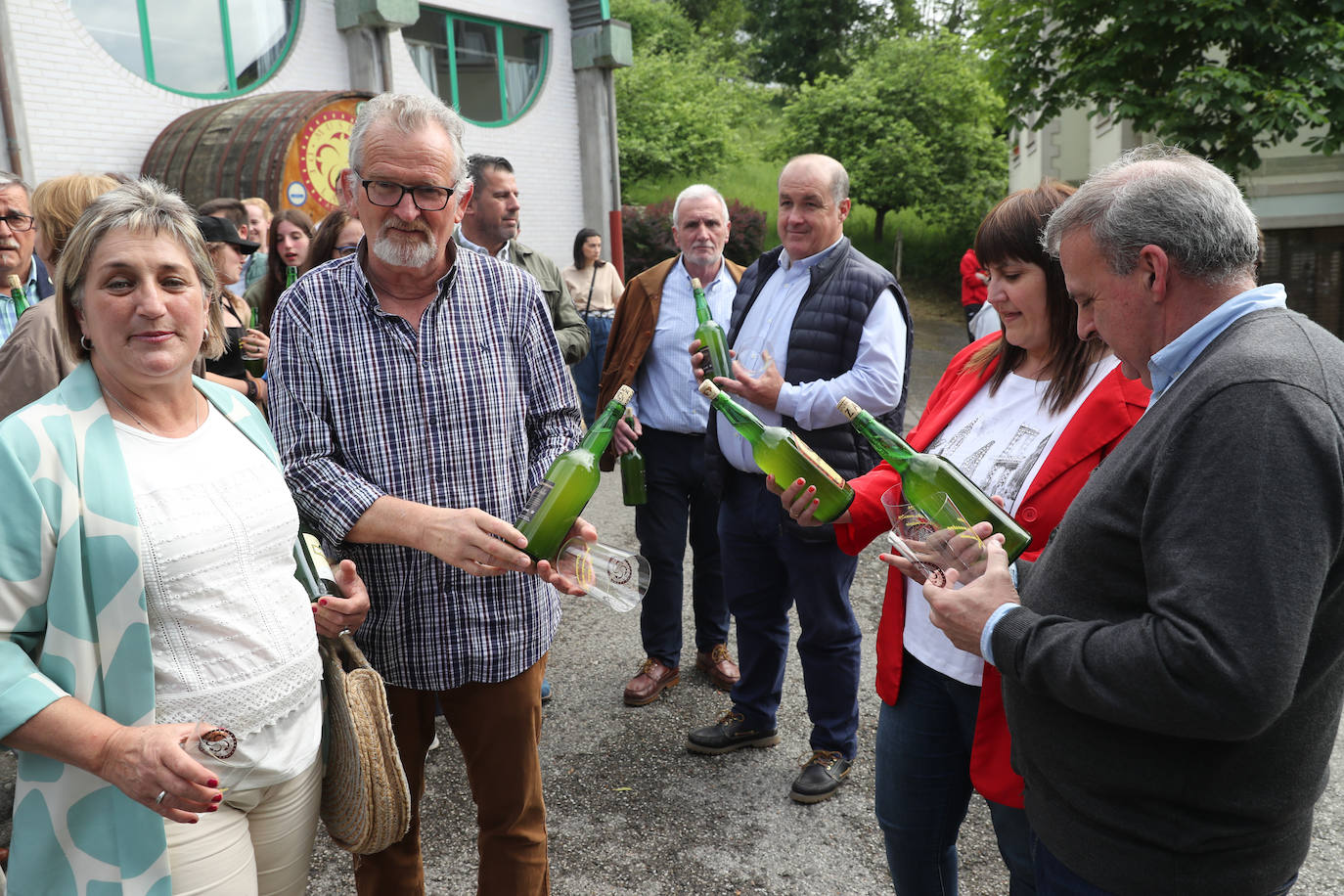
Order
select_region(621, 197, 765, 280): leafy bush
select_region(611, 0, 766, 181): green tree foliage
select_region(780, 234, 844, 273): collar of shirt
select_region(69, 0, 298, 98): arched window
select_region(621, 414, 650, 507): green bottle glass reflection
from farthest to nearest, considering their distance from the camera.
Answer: select_region(611, 0, 766, 181): green tree foliage < select_region(621, 197, 765, 280): leafy bush < select_region(69, 0, 298, 98): arched window < select_region(621, 414, 650, 507): green bottle glass reflection < select_region(780, 234, 844, 273): collar of shirt

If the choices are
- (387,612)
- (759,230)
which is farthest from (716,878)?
(759,230)

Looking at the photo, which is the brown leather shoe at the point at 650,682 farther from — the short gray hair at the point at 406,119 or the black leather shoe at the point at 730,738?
Answer: the short gray hair at the point at 406,119

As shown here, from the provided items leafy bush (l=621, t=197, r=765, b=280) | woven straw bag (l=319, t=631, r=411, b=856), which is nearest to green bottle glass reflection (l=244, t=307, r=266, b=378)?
woven straw bag (l=319, t=631, r=411, b=856)

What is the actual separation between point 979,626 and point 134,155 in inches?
394

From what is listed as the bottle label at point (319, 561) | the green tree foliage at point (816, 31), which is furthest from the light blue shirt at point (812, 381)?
the green tree foliage at point (816, 31)

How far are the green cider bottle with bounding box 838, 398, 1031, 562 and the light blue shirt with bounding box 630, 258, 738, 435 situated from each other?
2.15m

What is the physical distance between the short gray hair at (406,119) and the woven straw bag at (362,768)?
115 cm

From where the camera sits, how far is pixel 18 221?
3457 millimetres

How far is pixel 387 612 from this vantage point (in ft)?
7.39

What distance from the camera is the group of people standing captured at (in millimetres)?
1293

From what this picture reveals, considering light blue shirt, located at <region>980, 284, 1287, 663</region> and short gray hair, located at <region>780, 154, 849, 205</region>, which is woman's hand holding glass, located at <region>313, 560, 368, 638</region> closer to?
light blue shirt, located at <region>980, 284, 1287, 663</region>

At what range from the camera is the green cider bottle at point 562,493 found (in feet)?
6.83

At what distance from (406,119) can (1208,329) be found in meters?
1.69

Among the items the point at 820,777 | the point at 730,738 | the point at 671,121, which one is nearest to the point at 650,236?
the point at 671,121
